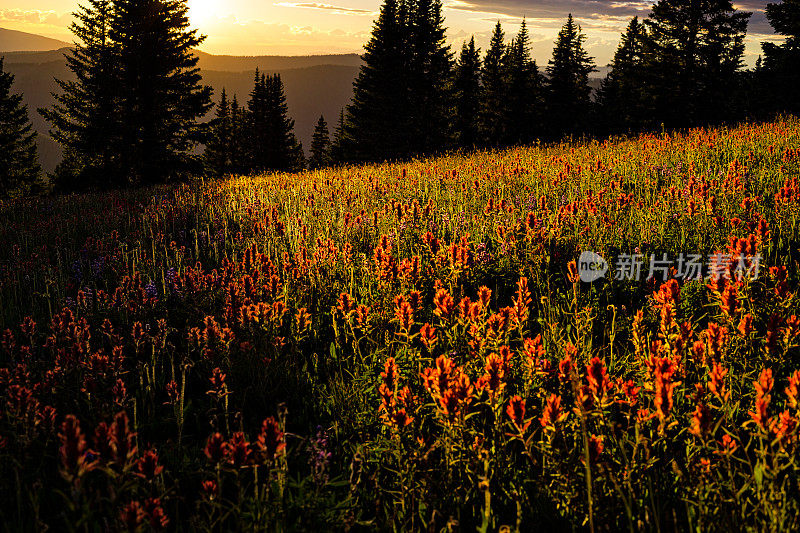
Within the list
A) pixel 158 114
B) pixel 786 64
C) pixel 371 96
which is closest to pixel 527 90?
pixel 371 96

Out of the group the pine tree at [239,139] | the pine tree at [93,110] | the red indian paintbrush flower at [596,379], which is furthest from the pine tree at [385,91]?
the red indian paintbrush flower at [596,379]

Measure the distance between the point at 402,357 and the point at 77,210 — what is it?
10.1 meters

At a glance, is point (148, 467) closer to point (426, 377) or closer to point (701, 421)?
point (426, 377)

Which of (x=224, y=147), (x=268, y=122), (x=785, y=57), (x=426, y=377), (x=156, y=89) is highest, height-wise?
(x=785, y=57)

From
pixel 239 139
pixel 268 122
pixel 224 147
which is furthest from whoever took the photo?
pixel 224 147

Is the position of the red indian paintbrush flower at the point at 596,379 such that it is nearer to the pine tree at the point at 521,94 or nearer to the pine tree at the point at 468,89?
the pine tree at the point at 521,94

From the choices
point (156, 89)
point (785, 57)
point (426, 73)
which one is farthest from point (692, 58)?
point (156, 89)

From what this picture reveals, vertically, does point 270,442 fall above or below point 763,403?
below

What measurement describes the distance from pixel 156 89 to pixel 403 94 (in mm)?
15754

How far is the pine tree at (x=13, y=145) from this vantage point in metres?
35.5

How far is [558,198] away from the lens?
677 cm

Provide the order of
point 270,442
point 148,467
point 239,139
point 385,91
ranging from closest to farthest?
point 148,467, point 270,442, point 385,91, point 239,139

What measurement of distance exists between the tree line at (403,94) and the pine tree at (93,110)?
2.4 inches

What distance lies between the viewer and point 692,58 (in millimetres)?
33750
